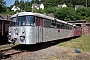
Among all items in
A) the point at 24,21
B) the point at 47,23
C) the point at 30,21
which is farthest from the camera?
the point at 47,23

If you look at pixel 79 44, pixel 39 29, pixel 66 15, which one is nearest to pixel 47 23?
pixel 39 29

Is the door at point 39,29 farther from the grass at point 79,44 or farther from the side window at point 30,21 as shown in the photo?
the grass at point 79,44

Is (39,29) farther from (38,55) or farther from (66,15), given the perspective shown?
(66,15)

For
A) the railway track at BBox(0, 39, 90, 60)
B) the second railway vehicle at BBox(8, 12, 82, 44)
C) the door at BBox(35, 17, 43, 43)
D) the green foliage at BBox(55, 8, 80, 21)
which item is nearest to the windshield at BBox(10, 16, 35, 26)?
the second railway vehicle at BBox(8, 12, 82, 44)

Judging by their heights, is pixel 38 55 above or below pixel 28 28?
below

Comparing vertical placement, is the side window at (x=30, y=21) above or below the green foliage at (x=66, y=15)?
above

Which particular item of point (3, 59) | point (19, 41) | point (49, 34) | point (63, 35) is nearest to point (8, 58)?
point (3, 59)

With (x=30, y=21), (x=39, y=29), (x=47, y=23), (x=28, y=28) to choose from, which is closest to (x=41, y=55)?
(x=28, y=28)

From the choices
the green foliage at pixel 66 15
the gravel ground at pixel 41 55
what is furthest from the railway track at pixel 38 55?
the green foliage at pixel 66 15

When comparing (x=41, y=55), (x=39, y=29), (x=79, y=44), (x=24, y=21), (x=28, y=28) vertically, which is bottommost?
(x=79, y=44)

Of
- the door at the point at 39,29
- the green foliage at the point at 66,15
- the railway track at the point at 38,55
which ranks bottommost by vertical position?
the green foliage at the point at 66,15

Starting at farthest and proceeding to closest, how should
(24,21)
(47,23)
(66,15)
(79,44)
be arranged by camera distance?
(66,15) → (79,44) → (47,23) → (24,21)

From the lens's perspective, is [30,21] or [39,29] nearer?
[30,21]

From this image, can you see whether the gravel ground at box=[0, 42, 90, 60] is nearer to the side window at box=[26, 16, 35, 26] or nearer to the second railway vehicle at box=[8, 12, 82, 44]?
the second railway vehicle at box=[8, 12, 82, 44]
